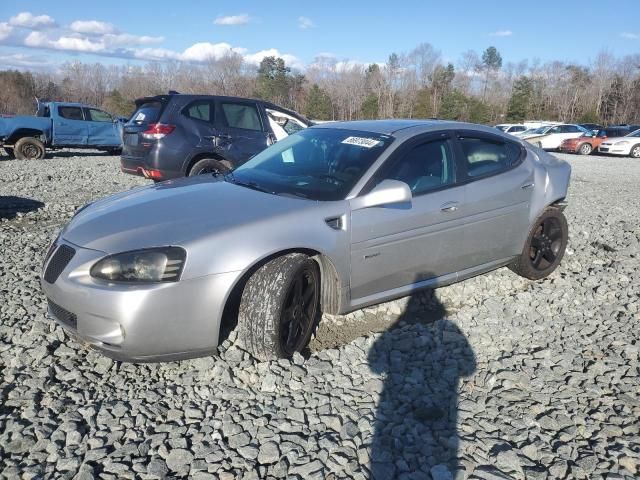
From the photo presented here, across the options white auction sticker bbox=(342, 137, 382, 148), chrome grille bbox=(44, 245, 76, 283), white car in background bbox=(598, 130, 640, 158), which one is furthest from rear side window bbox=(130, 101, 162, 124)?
white car in background bbox=(598, 130, 640, 158)

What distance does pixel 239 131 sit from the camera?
826 cm

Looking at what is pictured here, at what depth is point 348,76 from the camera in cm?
6712

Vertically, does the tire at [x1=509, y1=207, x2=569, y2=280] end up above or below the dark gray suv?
below

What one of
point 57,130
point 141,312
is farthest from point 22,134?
point 141,312

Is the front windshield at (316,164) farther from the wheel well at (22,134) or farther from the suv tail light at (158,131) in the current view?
the wheel well at (22,134)

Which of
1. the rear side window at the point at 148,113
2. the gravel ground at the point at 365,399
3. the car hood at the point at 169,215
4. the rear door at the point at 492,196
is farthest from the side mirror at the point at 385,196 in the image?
A: the rear side window at the point at 148,113

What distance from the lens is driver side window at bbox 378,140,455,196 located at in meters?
3.84

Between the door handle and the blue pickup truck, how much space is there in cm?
1454

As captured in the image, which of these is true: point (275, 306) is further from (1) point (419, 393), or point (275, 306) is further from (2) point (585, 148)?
(2) point (585, 148)

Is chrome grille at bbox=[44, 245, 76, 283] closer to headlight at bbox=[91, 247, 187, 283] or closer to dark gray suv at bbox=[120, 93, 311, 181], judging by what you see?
headlight at bbox=[91, 247, 187, 283]

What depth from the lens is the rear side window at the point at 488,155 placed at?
4.30 metres

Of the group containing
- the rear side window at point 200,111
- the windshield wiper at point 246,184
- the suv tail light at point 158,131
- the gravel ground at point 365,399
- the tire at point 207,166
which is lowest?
the gravel ground at point 365,399

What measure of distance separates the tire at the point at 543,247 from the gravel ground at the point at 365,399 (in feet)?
1.32

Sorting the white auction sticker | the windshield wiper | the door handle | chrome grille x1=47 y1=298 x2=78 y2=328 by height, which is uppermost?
the white auction sticker
